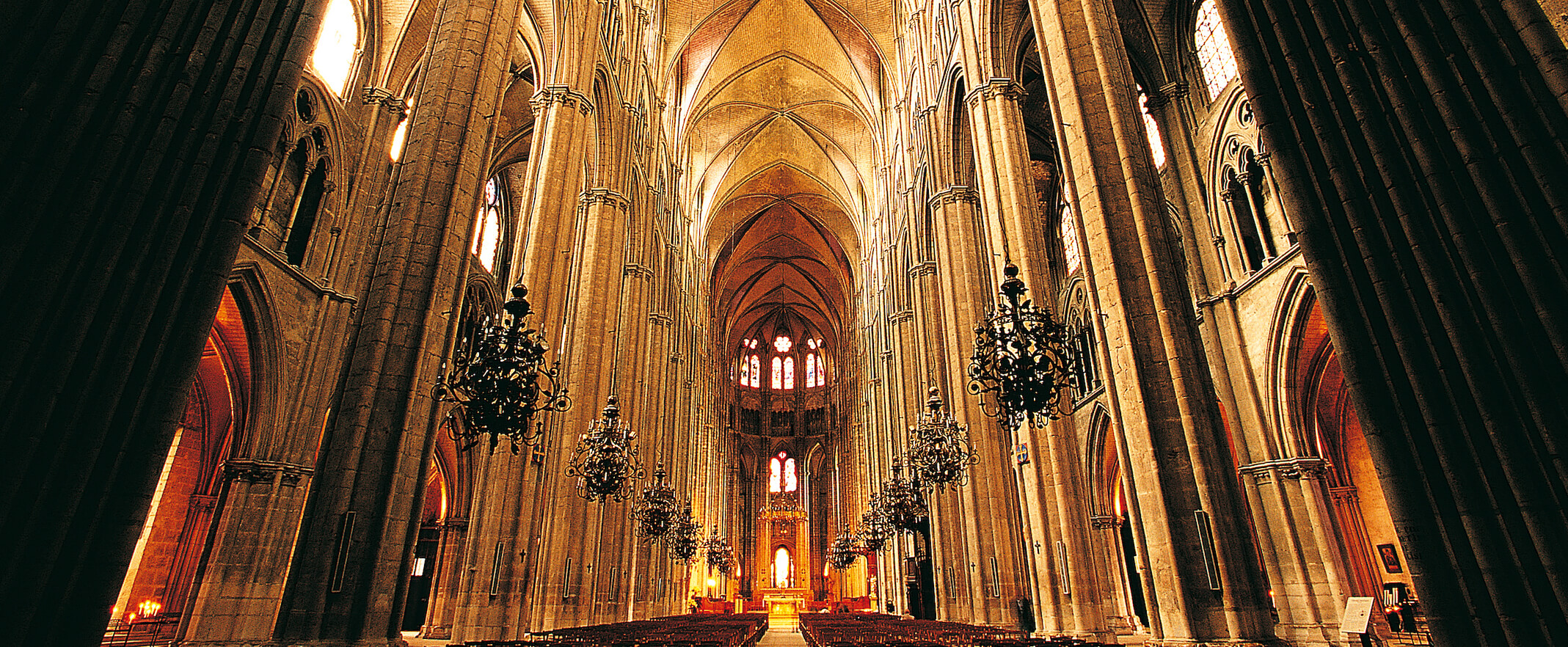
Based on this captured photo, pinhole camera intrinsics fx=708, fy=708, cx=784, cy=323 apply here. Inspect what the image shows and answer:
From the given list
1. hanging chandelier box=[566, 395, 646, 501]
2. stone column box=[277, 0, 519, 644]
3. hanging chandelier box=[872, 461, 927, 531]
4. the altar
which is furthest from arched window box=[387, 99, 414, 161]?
the altar

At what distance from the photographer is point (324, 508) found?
6.04 meters

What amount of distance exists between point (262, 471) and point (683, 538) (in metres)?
16.3

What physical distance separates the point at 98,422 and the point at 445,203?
14.3 ft

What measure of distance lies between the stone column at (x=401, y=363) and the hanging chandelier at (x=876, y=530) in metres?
Answer: 15.4

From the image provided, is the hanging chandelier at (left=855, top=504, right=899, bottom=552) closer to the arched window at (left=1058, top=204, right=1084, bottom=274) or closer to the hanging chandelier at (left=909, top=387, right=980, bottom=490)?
the hanging chandelier at (left=909, top=387, right=980, bottom=490)

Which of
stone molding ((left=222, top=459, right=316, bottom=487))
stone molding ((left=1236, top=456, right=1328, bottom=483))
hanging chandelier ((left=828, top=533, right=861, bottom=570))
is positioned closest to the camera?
stone molding ((left=222, top=459, right=316, bottom=487))

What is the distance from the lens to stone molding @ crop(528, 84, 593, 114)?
14133mm

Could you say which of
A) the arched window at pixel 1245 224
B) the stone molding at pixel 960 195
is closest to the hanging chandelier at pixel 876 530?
the stone molding at pixel 960 195

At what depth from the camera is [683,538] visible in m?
26.1

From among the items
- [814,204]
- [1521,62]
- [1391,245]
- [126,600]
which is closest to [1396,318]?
[1391,245]

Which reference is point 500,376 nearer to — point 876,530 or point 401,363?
point 401,363

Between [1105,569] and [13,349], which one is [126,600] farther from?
[1105,569]

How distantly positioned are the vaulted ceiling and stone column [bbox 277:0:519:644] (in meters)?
20.2

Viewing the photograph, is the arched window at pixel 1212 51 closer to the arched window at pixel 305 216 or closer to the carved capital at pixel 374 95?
the carved capital at pixel 374 95
